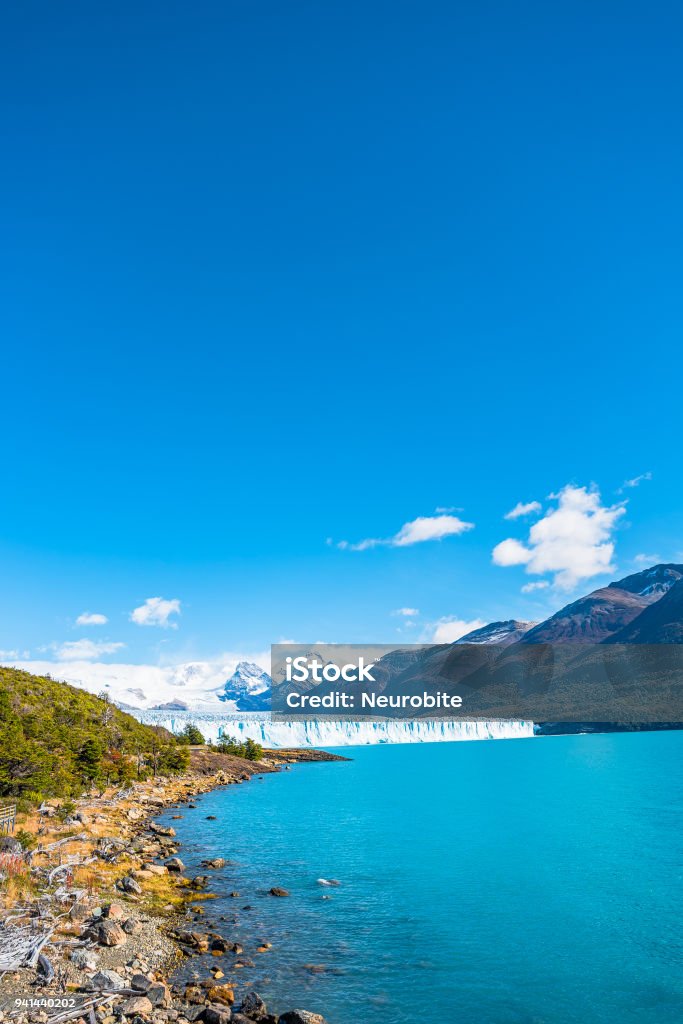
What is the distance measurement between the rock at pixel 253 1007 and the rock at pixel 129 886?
12.3 m

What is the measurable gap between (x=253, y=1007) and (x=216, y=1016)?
4.07ft

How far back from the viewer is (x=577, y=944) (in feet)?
75.8

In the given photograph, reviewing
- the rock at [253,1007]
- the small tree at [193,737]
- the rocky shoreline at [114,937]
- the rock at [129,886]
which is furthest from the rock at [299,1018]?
the small tree at [193,737]

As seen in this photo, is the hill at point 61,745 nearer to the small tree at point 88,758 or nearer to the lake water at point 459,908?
the small tree at point 88,758

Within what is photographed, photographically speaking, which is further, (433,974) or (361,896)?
(361,896)

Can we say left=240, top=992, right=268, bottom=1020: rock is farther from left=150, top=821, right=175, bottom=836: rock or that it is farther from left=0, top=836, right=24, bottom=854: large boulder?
left=150, top=821, right=175, bottom=836: rock

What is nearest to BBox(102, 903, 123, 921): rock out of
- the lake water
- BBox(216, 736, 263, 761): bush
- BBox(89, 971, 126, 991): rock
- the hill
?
the lake water

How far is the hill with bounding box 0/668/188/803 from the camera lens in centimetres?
3709

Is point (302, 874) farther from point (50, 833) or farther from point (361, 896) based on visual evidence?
point (50, 833)

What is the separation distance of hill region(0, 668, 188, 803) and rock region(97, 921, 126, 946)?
18779mm

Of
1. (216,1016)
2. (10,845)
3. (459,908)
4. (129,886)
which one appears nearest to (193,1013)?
(216,1016)

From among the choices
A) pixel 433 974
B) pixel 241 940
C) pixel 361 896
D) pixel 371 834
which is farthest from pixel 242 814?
pixel 433 974

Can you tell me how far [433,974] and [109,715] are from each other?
6341 centimetres

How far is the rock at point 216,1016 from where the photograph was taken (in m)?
15.2
